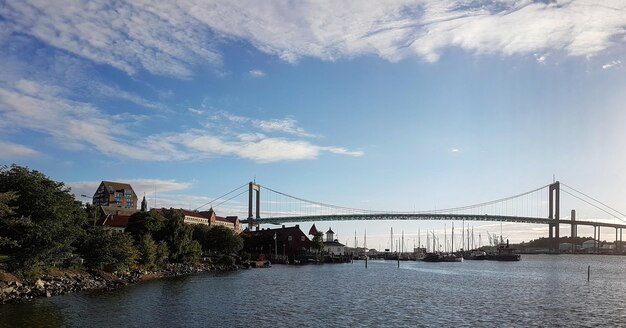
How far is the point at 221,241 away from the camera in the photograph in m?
129

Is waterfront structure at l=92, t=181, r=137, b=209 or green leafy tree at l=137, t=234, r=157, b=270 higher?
waterfront structure at l=92, t=181, r=137, b=209

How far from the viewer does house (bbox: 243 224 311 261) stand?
523ft

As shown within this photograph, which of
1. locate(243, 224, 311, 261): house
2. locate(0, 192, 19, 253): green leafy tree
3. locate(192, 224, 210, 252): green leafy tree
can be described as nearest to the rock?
locate(0, 192, 19, 253): green leafy tree

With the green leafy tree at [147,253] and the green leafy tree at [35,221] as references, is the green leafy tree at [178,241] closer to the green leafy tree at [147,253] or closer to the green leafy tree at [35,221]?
the green leafy tree at [147,253]

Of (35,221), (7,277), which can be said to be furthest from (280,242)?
(7,277)

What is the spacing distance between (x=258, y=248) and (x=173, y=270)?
72.5m

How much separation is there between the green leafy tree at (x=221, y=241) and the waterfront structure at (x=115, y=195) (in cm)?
7117

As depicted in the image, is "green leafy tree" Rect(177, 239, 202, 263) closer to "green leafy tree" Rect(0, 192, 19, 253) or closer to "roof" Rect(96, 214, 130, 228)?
"roof" Rect(96, 214, 130, 228)

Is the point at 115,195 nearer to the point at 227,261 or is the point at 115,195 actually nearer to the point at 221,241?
the point at 221,241

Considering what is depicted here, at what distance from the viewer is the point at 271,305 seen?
49594 millimetres

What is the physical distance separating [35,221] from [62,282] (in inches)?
300

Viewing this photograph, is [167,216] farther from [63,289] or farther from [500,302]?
[500,302]

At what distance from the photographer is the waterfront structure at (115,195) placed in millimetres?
187500

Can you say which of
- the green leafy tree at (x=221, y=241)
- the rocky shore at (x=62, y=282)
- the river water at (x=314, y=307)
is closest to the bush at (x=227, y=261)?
the green leafy tree at (x=221, y=241)
